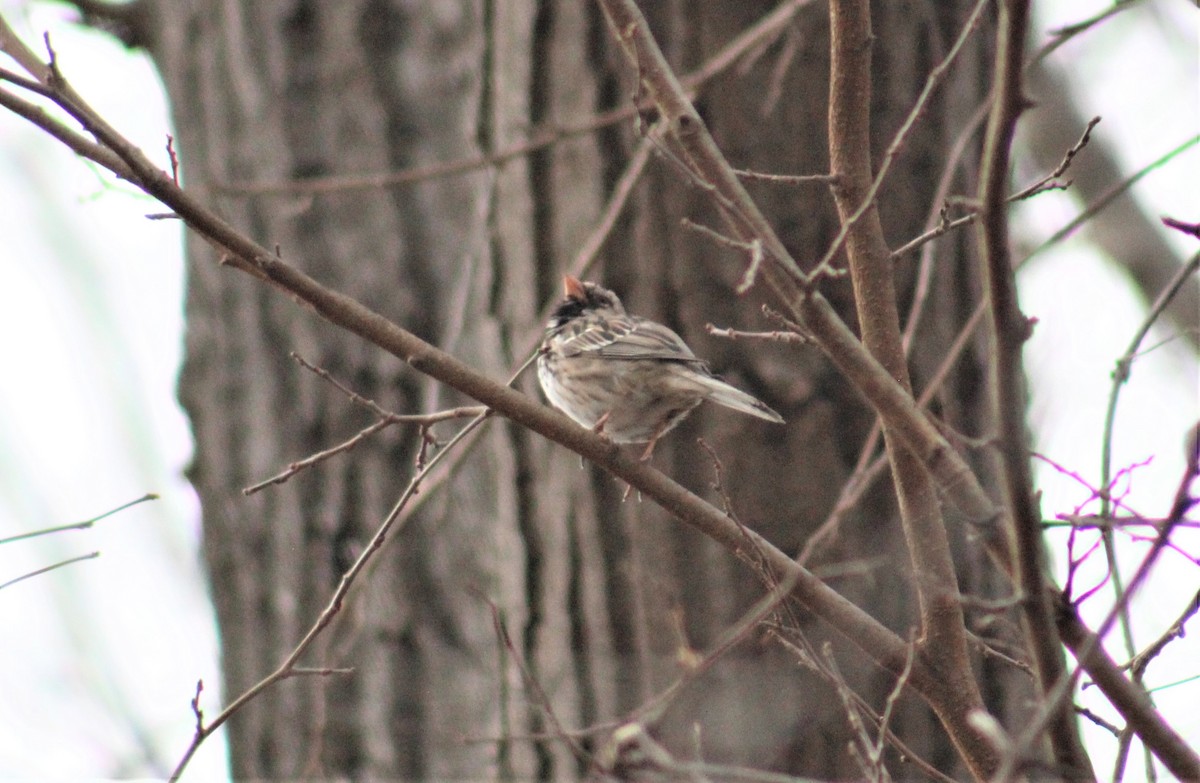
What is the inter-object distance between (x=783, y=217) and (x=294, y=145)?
2.31 meters

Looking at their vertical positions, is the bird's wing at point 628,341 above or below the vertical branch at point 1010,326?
above

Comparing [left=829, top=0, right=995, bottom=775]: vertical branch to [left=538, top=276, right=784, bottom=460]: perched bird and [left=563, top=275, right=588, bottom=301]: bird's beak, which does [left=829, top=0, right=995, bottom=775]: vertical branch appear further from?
[left=563, top=275, right=588, bottom=301]: bird's beak

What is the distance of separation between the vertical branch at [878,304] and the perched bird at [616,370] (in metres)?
1.33

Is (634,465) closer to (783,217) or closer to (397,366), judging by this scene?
(783,217)

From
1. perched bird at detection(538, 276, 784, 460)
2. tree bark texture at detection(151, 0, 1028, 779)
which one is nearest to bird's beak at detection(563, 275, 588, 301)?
perched bird at detection(538, 276, 784, 460)

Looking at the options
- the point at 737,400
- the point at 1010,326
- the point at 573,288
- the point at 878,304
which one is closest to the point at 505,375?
the point at 573,288

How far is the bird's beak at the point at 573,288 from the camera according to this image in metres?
4.88

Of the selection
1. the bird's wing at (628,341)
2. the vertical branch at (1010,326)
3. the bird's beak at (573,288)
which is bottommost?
the vertical branch at (1010,326)

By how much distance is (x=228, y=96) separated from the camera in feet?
20.2

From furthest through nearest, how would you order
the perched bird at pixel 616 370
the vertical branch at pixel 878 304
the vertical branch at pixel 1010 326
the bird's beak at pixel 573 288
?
the bird's beak at pixel 573 288
the perched bird at pixel 616 370
the vertical branch at pixel 878 304
the vertical branch at pixel 1010 326

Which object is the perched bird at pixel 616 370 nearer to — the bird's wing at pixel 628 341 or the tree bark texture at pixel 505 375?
the bird's wing at pixel 628 341

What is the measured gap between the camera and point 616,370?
4.88 metres

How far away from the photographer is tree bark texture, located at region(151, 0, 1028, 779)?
194 inches

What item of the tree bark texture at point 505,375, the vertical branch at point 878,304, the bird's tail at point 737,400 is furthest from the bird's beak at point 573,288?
the vertical branch at point 878,304
